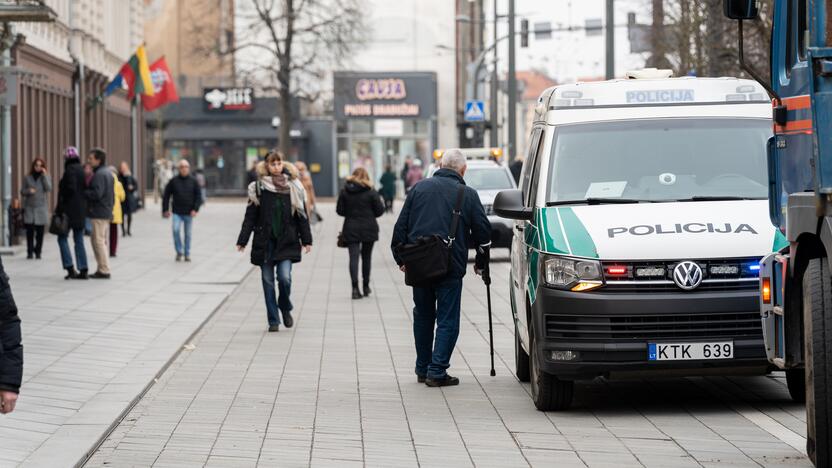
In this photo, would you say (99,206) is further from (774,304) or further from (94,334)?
(774,304)

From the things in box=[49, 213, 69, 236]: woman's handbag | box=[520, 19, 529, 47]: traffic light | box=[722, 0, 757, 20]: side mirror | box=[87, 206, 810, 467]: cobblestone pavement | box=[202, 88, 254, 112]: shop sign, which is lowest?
box=[87, 206, 810, 467]: cobblestone pavement

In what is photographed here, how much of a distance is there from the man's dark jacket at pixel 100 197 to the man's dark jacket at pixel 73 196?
120 millimetres

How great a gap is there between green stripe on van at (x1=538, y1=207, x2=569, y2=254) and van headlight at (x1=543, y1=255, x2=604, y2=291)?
6 cm

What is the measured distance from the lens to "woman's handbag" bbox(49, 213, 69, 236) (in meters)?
22.4

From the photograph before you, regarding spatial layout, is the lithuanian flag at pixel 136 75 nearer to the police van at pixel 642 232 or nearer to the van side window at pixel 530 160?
the van side window at pixel 530 160

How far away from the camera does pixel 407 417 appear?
382 inches

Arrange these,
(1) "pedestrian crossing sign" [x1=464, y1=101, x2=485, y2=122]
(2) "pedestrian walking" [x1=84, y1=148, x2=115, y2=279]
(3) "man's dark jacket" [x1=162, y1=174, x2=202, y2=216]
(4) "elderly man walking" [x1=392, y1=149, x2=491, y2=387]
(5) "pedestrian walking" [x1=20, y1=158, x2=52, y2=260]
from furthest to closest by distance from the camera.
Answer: (1) "pedestrian crossing sign" [x1=464, y1=101, x2=485, y2=122] < (3) "man's dark jacket" [x1=162, y1=174, x2=202, y2=216] < (5) "pedestrian walking" [x1=20, y1=158, x2=52, y2=260] < (2) "pedestrian walking" [x1=84, y1=148, x2=115, y2=279] < (4) "elderly man walking" [x1=392, y1=149, x2=491, y2=387]

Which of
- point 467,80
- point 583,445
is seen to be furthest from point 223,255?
point 467,80

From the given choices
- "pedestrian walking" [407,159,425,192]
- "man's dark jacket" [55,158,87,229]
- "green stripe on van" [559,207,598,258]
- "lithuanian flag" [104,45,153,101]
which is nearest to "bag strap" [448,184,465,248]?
"green stripe on van" [559,207,598,258]

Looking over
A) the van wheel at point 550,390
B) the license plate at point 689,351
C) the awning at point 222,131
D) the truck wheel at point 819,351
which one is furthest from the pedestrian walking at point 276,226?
the awning at point 222,131

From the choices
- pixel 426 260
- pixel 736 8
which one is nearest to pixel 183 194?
pixel 426 260

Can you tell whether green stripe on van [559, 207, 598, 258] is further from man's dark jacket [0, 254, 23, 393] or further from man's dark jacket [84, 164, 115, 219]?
man's dark jacket [84, 164, 115, 219]

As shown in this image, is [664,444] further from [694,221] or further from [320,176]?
[320,176]

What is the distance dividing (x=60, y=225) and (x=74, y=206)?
0.36m
